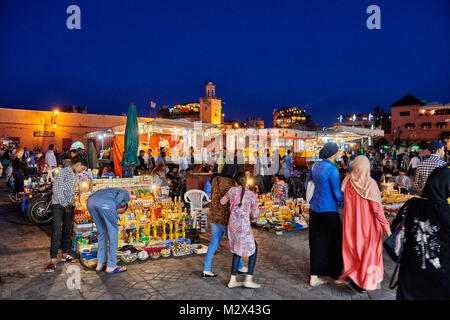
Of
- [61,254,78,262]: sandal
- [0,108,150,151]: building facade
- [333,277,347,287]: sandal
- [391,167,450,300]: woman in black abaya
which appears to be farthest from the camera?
[0,108,150,151]: building facade

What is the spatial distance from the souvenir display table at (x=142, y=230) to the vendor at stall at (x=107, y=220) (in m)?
0.35

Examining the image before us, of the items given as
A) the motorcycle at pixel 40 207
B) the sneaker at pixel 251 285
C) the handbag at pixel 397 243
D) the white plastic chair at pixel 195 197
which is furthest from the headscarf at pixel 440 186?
the motorcycle at pixel 40 207

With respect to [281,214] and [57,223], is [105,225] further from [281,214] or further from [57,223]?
[281,214]

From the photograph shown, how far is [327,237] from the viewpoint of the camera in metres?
4.01

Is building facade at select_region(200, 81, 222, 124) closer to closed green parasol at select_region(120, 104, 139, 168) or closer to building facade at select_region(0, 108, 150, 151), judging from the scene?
building facade at select_region(0, 108, 150, 151)

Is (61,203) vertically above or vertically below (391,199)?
above

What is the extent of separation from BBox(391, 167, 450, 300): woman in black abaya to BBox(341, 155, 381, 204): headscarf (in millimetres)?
467

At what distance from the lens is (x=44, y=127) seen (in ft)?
94.0

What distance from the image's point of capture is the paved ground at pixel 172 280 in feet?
12.6

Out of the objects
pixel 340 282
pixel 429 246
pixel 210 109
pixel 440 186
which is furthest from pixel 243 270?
pixel 210 109

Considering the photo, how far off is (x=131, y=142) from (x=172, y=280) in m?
5.64

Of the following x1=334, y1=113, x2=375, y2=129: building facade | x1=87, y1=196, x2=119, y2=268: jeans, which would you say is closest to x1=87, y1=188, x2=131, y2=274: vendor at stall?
x1=87, y1=196, x2=119, y2=268: jeans

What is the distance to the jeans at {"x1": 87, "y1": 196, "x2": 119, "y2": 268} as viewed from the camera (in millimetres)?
4340

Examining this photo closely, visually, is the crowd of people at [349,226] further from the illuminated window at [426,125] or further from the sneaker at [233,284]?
the illuminated window at [426,125]
